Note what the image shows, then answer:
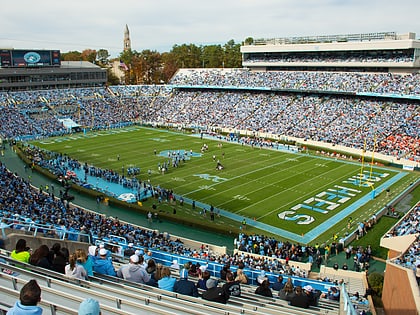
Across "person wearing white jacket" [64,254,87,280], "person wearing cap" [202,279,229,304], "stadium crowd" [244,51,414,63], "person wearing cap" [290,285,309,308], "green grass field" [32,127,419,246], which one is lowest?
"green grass field" [32,127,419,246]

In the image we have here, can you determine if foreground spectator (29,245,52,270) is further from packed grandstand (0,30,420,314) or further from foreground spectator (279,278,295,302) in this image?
foreground spectator (279,278,295,302)

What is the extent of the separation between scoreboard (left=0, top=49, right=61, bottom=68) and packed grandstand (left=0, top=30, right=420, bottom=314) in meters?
4.07

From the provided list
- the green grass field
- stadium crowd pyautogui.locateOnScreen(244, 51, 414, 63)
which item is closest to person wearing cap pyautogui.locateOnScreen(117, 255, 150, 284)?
the green grass field

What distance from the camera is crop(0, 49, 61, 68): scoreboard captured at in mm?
57844

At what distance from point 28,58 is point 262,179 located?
145 feet

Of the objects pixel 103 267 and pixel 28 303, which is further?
pixel 103 267

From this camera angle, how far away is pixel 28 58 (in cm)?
5962

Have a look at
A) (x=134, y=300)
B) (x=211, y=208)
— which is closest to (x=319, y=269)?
(x=211, y=208)

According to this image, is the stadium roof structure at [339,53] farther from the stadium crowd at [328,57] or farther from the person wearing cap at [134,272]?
the person wearing cap at [134,272]

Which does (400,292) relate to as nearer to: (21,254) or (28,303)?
(21,254)

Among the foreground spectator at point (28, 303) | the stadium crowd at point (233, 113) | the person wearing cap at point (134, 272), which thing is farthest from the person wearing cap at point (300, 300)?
the stadium crowd at point (233, 113)

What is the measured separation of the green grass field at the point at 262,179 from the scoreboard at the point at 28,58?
18.7 m

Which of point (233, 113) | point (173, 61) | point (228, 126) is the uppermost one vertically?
point (173, 61)

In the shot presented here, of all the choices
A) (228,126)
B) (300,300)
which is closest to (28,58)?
(228,126)
